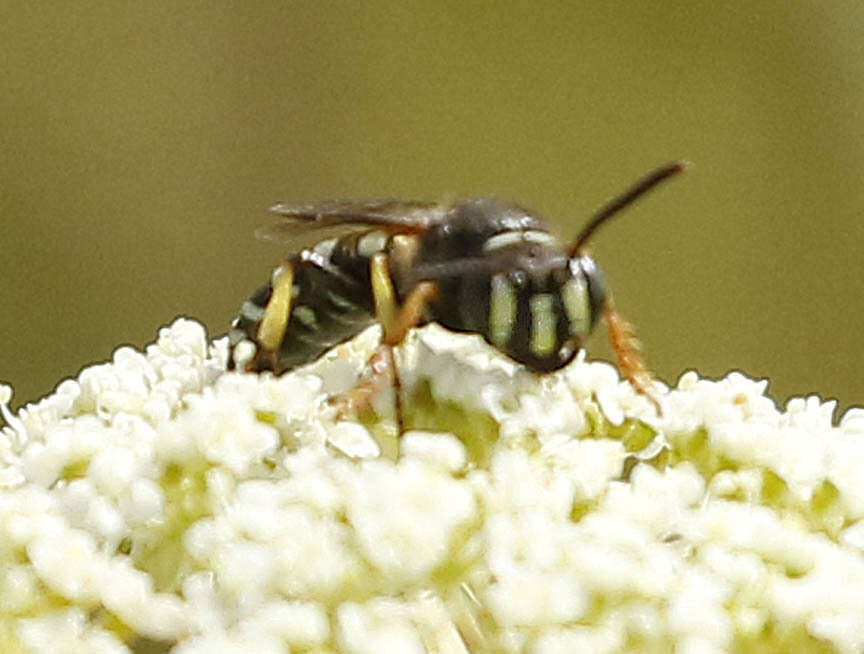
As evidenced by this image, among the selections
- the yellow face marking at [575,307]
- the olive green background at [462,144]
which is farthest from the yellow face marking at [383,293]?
the olive green background at [462,144]

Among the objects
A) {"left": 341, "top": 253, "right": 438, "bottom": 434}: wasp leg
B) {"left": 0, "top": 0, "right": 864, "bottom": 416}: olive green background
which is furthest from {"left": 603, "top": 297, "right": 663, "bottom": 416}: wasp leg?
{"left": 0, "top": 0, "right": 864, "bottom": 416}: olive green background

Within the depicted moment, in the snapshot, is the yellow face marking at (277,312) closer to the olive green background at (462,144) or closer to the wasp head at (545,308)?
the wasp head at (545,308)

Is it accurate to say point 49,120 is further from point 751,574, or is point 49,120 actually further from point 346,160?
point 751,574

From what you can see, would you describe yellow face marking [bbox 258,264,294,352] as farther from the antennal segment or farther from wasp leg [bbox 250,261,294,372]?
the antennal segment

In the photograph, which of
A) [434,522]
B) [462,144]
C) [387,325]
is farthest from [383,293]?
[462,144]

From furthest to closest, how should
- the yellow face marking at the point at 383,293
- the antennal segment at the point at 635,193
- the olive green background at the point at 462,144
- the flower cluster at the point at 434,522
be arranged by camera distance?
the olive green background at the point at 462,144
the yellow face marking at the point at 383,293
the antennal segment at the point at 635,193
the flower cluster at the point at 434,522

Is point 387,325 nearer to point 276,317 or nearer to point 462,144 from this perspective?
point 276,317

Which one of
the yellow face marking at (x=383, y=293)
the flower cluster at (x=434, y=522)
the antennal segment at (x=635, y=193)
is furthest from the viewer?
the yellow face marking at (x=383, y=293)

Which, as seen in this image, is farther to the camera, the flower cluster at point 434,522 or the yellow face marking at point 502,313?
the yellow face marking at point 502,313
